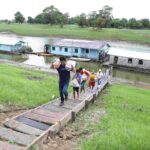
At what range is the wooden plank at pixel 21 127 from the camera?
8.11m

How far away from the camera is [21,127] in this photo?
27.3 feet

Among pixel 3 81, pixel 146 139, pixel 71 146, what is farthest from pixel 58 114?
pixel 3 81

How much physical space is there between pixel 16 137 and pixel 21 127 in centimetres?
78

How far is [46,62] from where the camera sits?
44.0 m

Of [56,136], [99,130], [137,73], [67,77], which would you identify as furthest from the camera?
[137,73]

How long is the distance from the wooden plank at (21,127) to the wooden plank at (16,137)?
0.27 metres

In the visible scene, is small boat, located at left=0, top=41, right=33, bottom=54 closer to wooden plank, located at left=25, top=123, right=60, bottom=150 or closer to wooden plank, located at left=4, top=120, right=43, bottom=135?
wooden plank, located at left=4, top=120, right=43, bottom=135

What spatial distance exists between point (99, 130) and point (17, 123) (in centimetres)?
274

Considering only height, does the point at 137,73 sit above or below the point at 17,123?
below

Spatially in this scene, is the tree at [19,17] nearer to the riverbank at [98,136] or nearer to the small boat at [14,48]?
the small boat at [14,48]

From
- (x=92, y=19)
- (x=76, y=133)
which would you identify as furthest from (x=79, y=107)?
(x=92, y=19)

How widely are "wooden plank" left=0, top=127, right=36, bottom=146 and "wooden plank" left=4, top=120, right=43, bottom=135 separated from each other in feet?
0.89

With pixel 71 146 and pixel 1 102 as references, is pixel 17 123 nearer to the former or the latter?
pixel 71 146

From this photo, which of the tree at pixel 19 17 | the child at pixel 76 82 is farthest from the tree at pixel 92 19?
the child at pixel 76 82
